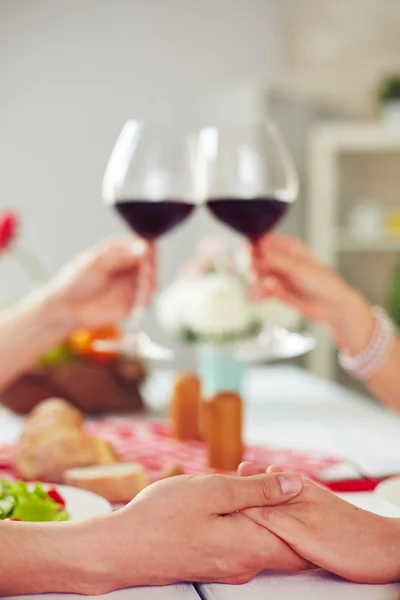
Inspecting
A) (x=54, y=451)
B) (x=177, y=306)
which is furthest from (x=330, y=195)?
(x=54, y=451)

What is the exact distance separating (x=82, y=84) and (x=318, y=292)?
8.64 ft

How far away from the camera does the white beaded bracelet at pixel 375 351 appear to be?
1.33m

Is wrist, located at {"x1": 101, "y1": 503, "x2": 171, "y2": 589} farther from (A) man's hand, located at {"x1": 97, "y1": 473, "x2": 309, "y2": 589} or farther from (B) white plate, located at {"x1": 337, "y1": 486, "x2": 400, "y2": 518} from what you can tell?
(B) white plate, located at {"x1": 337, "y1": 486, "x2": 400, "y2": 518}

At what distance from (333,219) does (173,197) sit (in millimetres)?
2664

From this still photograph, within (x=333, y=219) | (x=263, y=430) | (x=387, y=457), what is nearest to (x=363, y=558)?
(x=387, y=457)

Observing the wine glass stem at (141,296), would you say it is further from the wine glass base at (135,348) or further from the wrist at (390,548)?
the wrist at (390,548)

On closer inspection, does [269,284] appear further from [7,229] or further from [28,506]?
[28,506]

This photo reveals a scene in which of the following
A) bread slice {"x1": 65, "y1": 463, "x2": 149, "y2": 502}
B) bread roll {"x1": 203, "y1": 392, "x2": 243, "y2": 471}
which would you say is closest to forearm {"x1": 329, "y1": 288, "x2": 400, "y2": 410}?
bread roll {"x1": 203, "y1": 392, "x2": 243, "y2": 471}

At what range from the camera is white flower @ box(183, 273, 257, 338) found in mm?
1549

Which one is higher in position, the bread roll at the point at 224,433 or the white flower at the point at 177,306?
the white flower at the point at 177,306

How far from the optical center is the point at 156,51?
12.4 feet

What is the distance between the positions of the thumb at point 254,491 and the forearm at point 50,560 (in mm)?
95

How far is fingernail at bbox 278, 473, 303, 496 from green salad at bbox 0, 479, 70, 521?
19cm

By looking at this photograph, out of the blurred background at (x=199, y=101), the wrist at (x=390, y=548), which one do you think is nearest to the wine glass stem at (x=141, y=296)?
the wrist at (x=390, y=548)
